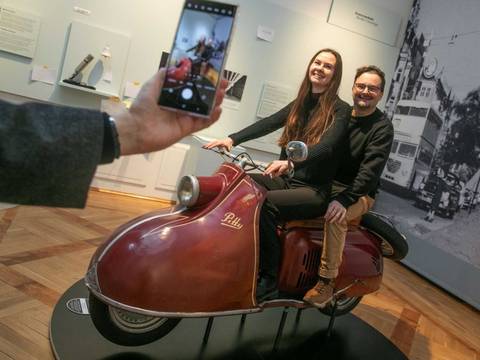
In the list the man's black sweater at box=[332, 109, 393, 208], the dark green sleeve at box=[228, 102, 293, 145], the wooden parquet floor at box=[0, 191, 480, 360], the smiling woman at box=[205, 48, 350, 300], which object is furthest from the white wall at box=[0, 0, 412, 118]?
the man's black sweater at box=[332, 109, 393, 208]

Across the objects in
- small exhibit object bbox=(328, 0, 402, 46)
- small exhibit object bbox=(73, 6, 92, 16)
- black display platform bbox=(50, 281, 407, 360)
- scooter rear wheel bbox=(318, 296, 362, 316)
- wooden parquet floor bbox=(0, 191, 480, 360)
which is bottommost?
wooden parquet floor bbox=(0, 191, 480, 360)

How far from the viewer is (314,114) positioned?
244 centimetres

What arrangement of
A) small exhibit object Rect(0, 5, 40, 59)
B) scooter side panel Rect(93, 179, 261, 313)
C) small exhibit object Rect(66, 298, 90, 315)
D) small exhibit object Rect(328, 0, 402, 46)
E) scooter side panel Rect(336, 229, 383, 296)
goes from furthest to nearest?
small exhibit object Rect(328, 0, 402, 46), small exhibit object Rect(0, 5, 40, 59), scooter side panel Rect(336, 229, 383, 296), small exhibit object Rect(66, 298, 90, 315), scooter side panel Rect(93, 179, 261, 313)

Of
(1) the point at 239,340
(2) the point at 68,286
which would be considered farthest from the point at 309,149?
(2) the point at 68,286

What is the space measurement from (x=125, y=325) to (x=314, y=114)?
1426 millimetres

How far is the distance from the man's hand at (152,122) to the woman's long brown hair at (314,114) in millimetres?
1468

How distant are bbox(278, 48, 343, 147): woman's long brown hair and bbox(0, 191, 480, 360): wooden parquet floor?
1.43 meters

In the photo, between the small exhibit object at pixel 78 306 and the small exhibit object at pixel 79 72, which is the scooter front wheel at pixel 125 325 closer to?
the small exhibit object at pixel 78 306

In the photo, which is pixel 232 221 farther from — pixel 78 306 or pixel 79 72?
pixel 79 72

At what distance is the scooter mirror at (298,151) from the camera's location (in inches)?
69.9

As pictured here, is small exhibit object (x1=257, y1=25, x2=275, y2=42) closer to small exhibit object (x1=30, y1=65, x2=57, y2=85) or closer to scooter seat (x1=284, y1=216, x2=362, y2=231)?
small exhibit object (x1=30, y1=65, x2=57, y2=85)

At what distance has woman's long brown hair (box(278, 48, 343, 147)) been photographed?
2359 mm

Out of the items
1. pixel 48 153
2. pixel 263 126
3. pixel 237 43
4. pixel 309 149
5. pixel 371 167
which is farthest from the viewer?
pixel 237 43

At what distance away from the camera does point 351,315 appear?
2.93m
